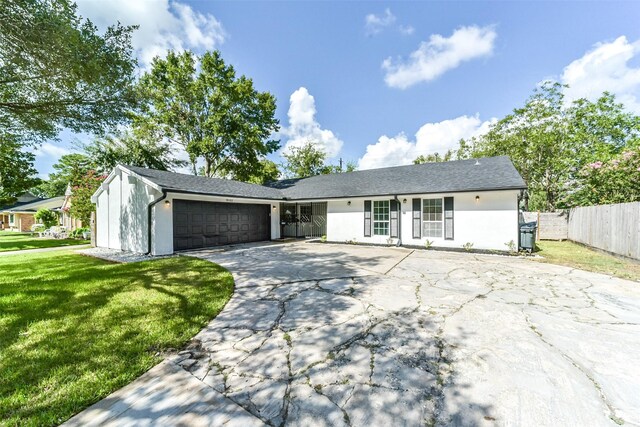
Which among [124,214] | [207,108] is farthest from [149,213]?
[207,108]

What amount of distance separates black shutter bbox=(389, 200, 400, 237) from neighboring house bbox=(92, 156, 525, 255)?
45mm

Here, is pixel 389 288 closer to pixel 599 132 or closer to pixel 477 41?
pixel 477 41

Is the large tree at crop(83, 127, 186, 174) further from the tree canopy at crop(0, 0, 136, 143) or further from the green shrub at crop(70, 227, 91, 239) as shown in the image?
the tree canopy at crop(0, 0, 136, 143)

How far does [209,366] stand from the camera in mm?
2631

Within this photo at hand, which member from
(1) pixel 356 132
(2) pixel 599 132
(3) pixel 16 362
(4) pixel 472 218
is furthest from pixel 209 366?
(2) pixel 599 132

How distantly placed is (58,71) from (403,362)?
28.4 ft

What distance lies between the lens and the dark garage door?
33.4 feet

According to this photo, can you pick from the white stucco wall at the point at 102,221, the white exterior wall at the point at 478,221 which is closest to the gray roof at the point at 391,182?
the white exterior wall at the point at 478,221

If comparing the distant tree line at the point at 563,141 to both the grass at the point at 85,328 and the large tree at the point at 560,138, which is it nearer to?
the large tree at the point at 560,138

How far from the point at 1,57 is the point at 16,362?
641cm

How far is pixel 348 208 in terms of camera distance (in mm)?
12625

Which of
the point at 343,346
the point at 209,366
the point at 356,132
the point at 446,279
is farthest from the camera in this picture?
the point at 356,132

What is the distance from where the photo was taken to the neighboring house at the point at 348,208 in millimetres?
9453

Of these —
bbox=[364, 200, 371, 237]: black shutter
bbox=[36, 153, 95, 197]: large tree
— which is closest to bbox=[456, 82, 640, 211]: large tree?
bbox=[364, 200, 371, 237]: black shutter
